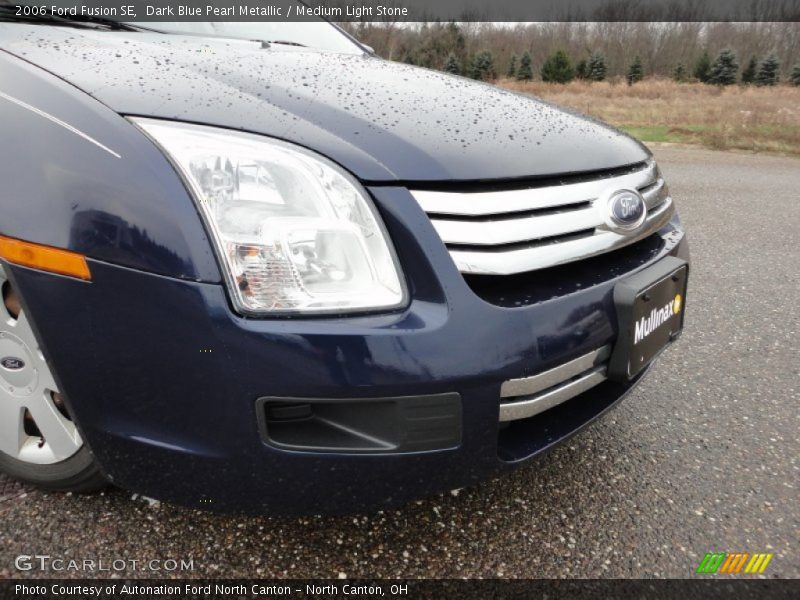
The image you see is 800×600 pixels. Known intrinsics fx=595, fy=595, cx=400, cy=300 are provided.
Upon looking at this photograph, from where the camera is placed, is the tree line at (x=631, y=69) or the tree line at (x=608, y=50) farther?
the tree line at (x=608, y=50)

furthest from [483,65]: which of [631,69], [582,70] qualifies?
[631,69]

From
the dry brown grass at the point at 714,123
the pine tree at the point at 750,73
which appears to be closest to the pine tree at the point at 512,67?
the pine tree at the point at 750,73

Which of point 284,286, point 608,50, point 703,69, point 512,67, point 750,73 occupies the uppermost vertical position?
point 608,50

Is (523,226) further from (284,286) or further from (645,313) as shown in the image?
(284,286)

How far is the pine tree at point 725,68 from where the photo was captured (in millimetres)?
35781

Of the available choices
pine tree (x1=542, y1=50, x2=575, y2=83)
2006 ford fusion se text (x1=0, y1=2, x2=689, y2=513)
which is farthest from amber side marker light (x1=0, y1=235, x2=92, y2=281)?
pine tree (x1=542, y1=50, x2=575, y2=83)

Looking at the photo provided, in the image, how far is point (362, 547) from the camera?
1.45m

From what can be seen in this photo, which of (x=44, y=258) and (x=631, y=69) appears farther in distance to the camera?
(x=631, y=69)

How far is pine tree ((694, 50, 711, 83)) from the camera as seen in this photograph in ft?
123

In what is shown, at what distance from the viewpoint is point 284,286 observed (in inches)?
42.8

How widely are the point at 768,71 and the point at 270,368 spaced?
41.0 meters

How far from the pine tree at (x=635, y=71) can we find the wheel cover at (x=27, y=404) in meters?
41.1

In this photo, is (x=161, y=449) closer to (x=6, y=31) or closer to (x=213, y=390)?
(x=213, y=390)

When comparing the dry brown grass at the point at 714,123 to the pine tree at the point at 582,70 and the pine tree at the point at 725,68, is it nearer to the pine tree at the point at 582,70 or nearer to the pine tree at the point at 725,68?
the pine tree at the point at 725,68
